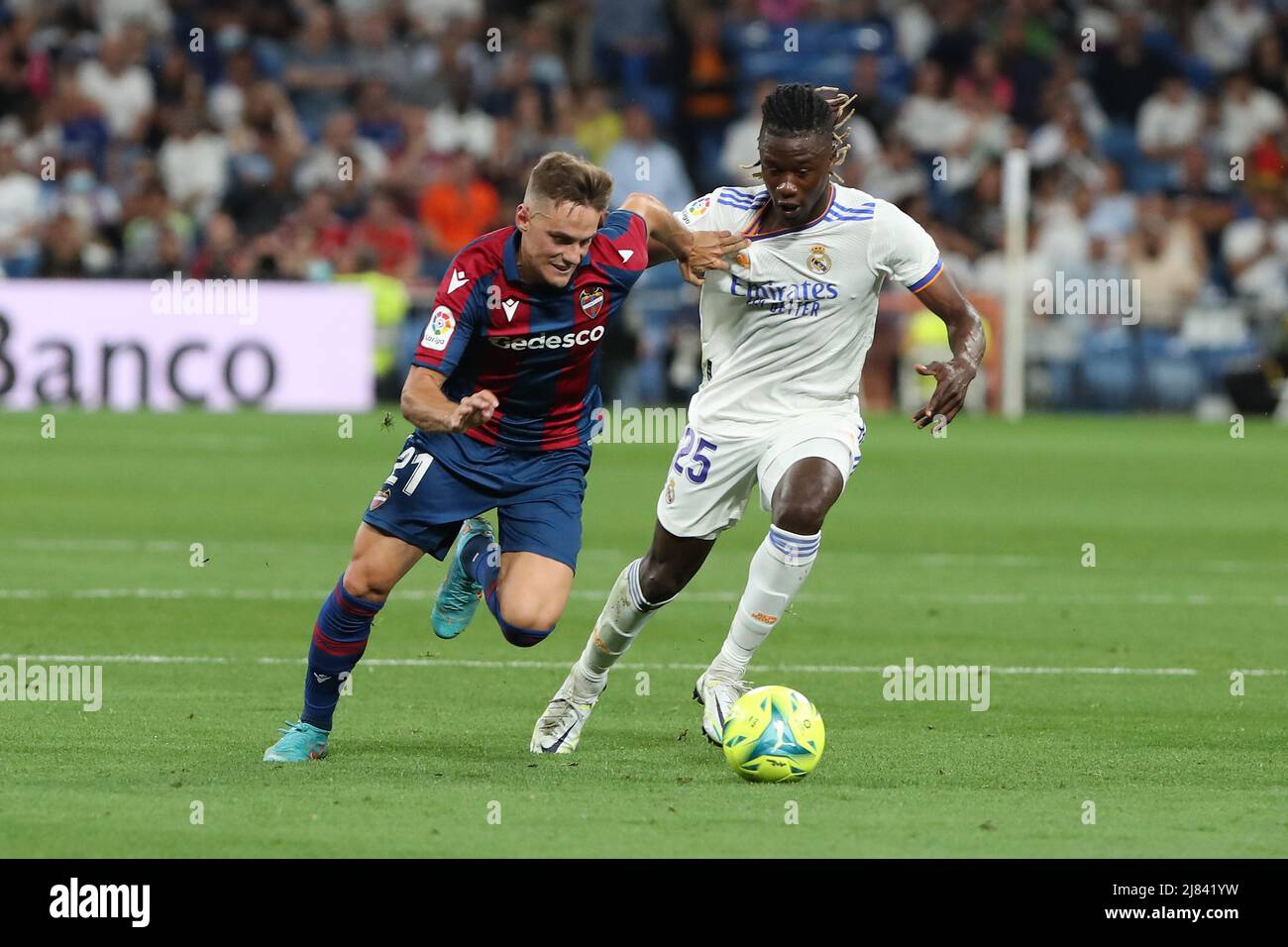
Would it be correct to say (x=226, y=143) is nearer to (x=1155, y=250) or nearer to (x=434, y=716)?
(x=1155, y=250)

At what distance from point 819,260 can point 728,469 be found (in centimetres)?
82

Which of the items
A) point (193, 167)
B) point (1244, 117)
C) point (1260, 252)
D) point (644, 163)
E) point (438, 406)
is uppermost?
point (1244, 117)

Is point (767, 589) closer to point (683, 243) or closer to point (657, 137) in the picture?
point (683, 243)

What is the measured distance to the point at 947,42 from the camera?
94.1ft

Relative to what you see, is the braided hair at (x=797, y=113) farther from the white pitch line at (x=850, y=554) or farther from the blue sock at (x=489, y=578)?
the white pitch line at (x=850, y=554)

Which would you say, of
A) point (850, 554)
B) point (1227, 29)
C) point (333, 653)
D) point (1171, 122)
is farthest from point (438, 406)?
point (1227, 29)

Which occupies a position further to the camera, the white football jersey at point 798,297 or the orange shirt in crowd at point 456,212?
the orange shirt in crowd at point 456,212

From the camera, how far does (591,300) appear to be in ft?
25.0

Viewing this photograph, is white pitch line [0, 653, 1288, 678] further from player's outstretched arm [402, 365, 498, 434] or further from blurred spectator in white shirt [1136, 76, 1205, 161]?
blurred spectator in white shirt [1136, 76, 1205, 161]

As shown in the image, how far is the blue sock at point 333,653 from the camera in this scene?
737 cm

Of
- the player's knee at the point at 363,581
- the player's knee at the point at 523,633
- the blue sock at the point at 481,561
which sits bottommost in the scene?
the player's knee at the point at 523,633

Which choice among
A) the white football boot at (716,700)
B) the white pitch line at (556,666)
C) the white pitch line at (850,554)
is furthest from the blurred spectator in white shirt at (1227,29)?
the white football boot at (716,700)

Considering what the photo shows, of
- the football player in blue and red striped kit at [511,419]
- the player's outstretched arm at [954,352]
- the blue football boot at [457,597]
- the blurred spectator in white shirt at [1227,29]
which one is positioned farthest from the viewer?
the blurred spectator in white shirt at [1227,29]

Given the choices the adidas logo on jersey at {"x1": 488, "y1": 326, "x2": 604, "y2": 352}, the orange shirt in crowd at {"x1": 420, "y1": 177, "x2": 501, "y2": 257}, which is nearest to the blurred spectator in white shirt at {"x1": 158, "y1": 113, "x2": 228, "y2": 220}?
the orange shirt in crowd at {"x1": 420, "y1": 177, "x2": 501, "y2": 257}
